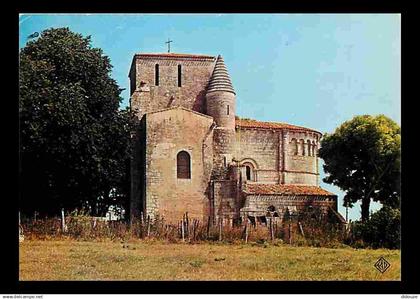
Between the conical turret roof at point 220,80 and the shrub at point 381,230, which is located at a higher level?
the conical turret roof at point 220,80

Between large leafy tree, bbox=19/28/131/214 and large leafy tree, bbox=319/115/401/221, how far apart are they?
27.2 feet

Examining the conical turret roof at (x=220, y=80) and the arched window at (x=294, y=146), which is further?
the arched window at (x=294, y=146)

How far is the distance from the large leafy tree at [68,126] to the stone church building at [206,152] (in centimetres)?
151

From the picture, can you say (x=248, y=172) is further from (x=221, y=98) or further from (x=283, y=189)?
(x=221, y=98)

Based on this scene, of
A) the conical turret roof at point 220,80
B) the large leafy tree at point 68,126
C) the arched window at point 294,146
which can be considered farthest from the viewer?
the arched window at point 294,146

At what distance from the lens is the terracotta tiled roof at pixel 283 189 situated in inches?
1119

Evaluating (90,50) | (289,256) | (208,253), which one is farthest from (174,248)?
(90,50)

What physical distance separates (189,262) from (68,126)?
8.63 m

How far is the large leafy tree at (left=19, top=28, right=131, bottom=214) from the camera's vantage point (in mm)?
22734

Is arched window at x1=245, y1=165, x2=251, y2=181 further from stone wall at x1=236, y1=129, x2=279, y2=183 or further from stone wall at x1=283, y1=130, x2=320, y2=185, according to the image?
stone wall at x1=283, y1=130, x2=320, y2=185

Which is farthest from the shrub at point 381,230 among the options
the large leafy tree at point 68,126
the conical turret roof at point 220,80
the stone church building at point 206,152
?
the conical turret roof at point 220,80

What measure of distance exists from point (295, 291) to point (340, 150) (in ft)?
51.3

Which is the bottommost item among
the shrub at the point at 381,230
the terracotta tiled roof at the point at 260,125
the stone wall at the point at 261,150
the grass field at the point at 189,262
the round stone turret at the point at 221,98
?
the grass field at the point at 189,262

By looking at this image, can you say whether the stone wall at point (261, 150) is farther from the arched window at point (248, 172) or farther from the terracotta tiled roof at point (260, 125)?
the arched window at point (248, 172)
